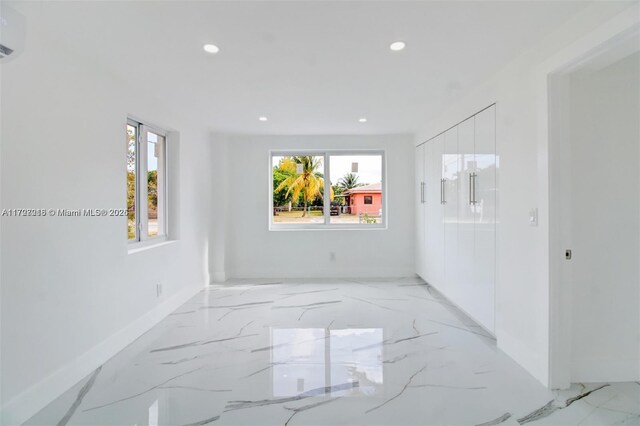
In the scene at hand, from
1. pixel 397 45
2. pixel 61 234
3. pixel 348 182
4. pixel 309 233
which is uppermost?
pixel 397 45

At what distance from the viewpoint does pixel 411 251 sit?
17.6 feet

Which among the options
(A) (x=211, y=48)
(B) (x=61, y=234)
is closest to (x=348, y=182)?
(A) (x=211, y=48)

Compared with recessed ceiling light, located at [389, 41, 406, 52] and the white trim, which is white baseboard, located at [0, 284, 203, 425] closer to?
the white trim

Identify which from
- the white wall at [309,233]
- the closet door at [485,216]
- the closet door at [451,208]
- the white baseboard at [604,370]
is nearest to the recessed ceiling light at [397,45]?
the closet door at [485,216]

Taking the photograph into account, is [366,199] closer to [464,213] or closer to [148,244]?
[464,213]

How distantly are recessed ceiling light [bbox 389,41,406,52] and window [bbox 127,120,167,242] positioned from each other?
99.2 inches

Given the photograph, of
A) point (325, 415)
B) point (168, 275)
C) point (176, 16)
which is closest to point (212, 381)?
point (325, 415)

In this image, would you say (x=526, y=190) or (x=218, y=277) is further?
(x=218, y=277)

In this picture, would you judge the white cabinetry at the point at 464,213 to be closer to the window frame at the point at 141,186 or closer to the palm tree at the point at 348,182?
the palm tree at the point at 348,182

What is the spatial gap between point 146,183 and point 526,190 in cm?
340

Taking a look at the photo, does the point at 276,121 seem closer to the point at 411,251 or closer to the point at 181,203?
the point at 181,203

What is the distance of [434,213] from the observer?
14.3ft

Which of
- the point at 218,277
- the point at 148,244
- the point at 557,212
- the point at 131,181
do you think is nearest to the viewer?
the point at 557,212

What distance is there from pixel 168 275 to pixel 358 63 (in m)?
2.88
